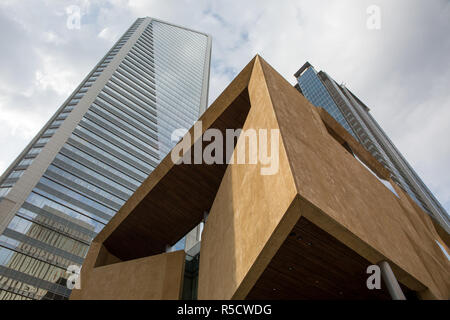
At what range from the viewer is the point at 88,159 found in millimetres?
49781

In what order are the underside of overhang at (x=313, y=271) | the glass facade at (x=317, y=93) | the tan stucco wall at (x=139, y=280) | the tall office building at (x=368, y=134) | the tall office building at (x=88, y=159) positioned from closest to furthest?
the underside of overhang at (x=313, y=271) < the tan stucco wall at (x=139, y=280) < the tall office building at (x=88, y=159) < the tall office building at (x=368, y=134) < the glass facade at (x=317, y=93)

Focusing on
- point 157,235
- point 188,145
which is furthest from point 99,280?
point 188,145

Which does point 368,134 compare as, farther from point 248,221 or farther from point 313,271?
point 248,221

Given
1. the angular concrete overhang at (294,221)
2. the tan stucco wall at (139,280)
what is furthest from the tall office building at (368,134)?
the tan stucco wall at (139,280)

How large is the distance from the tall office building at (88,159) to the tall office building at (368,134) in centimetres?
3519

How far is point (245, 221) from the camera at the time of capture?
9.08 m

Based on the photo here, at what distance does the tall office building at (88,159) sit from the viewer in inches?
1431

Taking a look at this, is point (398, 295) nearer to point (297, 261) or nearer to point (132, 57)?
point (297, 261)

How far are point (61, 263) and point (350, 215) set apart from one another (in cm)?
4178

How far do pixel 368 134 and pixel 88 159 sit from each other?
6164 centimetres

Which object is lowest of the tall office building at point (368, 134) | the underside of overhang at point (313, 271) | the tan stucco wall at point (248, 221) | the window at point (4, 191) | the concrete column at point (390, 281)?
the concrete column at point (390, 281)

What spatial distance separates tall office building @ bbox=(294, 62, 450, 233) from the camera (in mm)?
66875

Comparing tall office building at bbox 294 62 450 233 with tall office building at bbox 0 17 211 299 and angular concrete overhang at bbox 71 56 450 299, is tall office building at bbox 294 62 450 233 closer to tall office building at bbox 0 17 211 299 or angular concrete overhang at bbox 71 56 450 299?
tall office building at bbox 0 17 211 299

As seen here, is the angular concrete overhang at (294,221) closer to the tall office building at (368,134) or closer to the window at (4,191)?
the window at (4,191)
